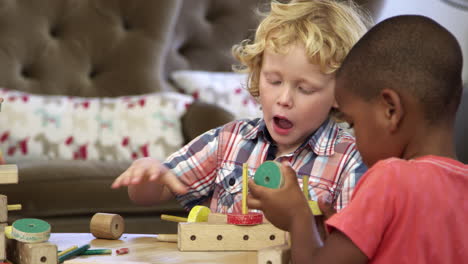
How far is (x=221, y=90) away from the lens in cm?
294

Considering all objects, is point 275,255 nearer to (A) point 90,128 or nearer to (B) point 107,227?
(B) point 107,227

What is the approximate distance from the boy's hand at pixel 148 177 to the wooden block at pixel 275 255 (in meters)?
0.20

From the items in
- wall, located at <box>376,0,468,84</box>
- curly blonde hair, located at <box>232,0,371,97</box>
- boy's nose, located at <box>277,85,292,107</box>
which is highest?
wall, located at <box>376,0,468,84</box>

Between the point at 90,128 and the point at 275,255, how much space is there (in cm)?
180

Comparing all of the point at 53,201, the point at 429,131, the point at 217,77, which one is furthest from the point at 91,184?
the point at 429,131

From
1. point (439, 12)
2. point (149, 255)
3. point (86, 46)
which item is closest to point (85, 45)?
point (86, 46)

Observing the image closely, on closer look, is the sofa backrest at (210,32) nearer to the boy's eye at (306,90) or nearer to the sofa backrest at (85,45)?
the sofa backrest at (85,45)

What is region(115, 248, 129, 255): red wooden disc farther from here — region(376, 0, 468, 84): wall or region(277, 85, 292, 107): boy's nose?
region(376, 0, 468, 84): wall

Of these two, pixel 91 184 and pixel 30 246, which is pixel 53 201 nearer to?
pixel 91 184

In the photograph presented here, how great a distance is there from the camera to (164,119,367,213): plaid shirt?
1.37m

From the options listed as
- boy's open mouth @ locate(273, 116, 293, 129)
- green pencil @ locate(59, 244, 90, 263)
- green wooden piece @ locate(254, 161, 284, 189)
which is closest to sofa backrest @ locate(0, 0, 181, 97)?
boy's open mouth @ locate(273, 116, 293, 129)

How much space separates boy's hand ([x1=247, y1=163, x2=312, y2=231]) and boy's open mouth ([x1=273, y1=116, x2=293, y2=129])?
39 centimetres

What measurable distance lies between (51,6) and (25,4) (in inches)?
4.1

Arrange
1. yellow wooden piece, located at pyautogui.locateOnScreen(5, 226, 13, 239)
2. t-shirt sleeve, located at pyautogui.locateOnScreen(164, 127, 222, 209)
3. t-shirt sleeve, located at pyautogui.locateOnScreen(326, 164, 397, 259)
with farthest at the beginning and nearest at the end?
t-shirt sleeve, located at pyautogui.locateOnScreen(164, 127, 222, 209) → yellow wooden piece, located at pyautogui.locateOnScreen(5, 226, 13, 239) → t-shirt sleeve, located at pyautogui.locateOnScreen(326, 164, 397, 259)
